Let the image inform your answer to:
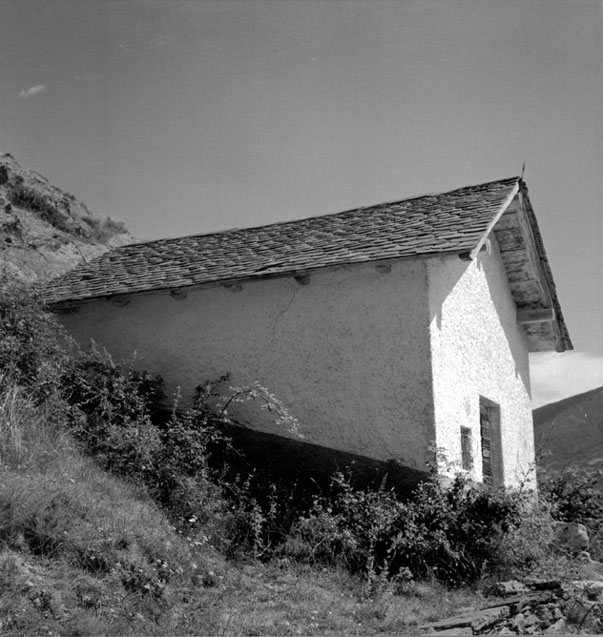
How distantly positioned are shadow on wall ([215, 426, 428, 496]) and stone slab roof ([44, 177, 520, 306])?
2514 mm

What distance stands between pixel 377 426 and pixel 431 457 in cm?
90

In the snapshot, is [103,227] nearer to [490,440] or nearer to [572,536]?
[490,440]

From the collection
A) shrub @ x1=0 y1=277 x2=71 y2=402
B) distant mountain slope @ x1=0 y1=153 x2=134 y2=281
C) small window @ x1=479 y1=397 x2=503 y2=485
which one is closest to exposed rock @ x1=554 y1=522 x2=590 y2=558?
small window @ x1=479 y1=397 x2=503 y2=485

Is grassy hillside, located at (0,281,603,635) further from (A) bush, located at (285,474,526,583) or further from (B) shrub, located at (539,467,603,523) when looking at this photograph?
(B) shrub, located at (539,467,603,523)

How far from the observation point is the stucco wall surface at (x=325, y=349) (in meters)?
10.9

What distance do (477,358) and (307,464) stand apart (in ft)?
11.5

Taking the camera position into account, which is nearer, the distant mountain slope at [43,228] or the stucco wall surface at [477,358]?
the stucco wall surface at [477,358]

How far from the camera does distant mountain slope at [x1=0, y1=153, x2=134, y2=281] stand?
1983 cm

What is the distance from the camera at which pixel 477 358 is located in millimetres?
12703

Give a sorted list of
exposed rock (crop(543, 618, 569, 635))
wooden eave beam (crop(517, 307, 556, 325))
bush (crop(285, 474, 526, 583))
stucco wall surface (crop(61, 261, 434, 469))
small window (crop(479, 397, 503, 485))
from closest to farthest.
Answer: exposed rock (crop(543, 618, 569, 635)) < bush (crop(285, 474, 526, 583)) < stucco wall surface (crop(61, 261, 434, 469)) < small window (crop(479, 397, 503, 485)) < wooden eave beam (crop(517, 307, 556, 325))

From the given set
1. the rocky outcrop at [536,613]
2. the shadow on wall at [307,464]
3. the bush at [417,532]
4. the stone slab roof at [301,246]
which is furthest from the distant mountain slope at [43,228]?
the rocky outcrop at [536,613]

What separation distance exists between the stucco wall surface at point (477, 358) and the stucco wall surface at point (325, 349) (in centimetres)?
36

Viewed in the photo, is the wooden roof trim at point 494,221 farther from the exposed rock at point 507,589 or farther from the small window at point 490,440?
the exposed rock at point 507,589

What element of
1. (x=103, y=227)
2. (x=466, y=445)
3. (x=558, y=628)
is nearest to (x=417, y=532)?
(x=558, y=628)
